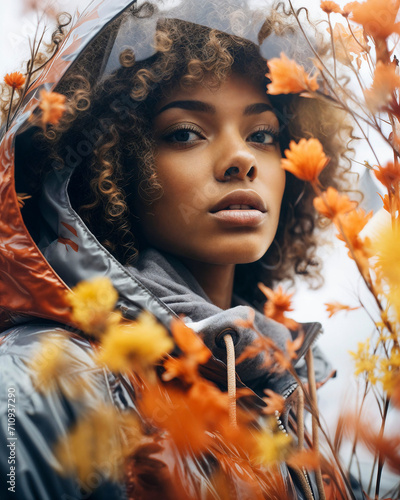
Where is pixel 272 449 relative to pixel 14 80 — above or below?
below

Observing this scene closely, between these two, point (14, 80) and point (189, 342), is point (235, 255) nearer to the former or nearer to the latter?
point (189, 342)

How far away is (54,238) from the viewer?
2.82 ft

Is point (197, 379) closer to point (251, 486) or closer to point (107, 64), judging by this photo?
point (251, 486)

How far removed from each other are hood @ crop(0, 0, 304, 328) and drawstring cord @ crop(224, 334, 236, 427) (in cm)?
10

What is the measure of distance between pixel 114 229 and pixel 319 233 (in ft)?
2.05

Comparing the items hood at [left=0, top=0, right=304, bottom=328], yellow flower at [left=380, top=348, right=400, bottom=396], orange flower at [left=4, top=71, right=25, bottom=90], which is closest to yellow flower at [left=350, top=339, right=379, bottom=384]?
yellow flower at [left=380, top=348, right=400, bottom=396]

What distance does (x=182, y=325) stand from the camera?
0.74 meters

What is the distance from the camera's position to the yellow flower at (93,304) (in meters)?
0.67

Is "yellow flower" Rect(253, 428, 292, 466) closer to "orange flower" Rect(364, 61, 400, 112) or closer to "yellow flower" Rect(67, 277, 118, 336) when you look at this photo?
"yellow flower" Rect(67, 277, 118, 336)

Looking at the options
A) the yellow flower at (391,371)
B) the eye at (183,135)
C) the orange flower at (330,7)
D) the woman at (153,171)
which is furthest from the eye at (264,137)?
the yellow flower at (391,371)

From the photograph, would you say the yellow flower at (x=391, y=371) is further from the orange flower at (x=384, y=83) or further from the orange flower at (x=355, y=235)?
the orange flower at (x=384, y=83)

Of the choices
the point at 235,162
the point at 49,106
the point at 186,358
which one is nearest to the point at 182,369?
the point at 186,358

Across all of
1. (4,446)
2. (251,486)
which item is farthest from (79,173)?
(251,486)

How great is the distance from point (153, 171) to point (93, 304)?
12.9 inches
